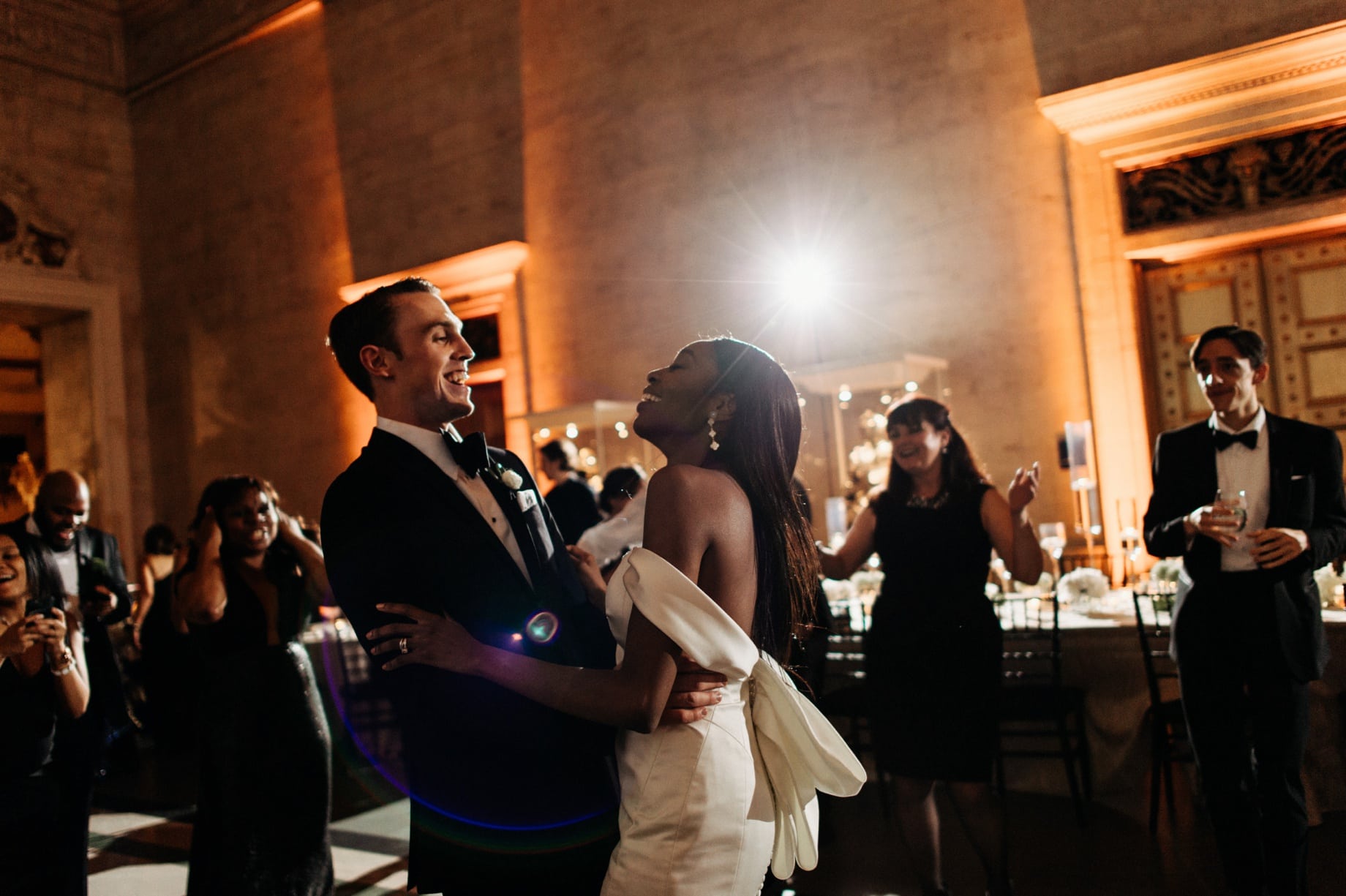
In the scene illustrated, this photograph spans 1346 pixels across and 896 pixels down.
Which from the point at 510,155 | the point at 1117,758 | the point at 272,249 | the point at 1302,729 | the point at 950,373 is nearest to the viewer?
the point at 1302,729

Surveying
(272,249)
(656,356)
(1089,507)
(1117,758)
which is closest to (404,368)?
(1117,758)

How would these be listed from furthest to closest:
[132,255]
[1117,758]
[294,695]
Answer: [132,255], [1117,758], [294,695]

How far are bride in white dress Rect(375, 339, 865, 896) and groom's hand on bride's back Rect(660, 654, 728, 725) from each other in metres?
0.03

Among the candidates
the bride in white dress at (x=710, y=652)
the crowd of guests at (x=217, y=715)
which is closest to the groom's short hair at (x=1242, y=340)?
the bride in white dress at (x=710, y=652)

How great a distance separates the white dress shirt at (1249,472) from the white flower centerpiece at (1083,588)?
2206 mm

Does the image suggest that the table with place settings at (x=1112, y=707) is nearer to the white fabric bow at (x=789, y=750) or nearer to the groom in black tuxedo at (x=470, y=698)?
the white fabric bow at (x=789, y=750)

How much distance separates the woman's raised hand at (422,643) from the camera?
168 cm

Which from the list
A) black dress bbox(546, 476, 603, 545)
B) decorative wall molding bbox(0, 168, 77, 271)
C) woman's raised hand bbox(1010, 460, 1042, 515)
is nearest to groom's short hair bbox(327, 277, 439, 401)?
woman's raised hand bbox(1010, 460, 1042, 515)

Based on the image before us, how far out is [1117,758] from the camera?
533 cm

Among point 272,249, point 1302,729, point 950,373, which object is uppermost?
point 272,249

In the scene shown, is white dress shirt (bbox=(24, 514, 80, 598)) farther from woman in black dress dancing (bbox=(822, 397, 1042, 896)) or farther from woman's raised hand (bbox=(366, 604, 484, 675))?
woman's raised hand (bbox=(366, 604, 484, 675))

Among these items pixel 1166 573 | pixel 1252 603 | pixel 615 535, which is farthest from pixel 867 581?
pixel 1252 603

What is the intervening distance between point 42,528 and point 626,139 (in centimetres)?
644

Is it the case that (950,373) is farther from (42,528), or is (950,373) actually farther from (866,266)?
(42,528)
